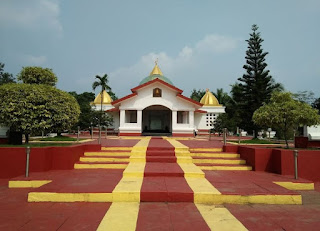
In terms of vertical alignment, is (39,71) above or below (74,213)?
above

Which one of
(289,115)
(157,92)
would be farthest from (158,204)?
(157,92)

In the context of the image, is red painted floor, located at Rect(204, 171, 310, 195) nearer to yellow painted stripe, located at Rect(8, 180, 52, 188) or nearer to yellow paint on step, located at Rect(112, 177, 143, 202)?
yellow paint on step, located at Rect(112, 177, 143, 202)

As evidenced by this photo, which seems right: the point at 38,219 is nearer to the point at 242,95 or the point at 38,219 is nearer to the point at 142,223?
the point at 142,223

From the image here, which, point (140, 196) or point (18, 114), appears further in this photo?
point (18, 114)

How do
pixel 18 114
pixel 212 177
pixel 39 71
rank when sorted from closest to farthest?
pixel 212 177
pixel 18 114
pixel 39 71

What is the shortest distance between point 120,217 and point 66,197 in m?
1.38

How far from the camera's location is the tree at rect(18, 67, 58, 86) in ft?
28.3

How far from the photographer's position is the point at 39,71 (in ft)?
28.4

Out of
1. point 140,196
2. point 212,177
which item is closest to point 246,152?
point 212,177

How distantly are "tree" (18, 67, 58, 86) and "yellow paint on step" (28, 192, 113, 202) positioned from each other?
18.7 feet

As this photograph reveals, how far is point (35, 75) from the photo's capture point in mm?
8656

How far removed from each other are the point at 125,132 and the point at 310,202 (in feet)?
58.7

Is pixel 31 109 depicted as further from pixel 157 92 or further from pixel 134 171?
pixel 157 92

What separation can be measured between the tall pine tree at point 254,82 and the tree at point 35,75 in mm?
16646
